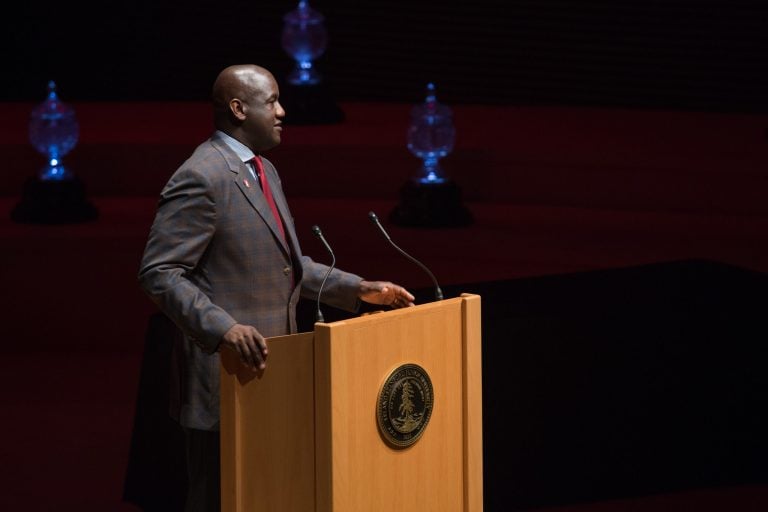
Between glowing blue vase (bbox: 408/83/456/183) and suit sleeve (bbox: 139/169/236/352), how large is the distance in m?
3.14

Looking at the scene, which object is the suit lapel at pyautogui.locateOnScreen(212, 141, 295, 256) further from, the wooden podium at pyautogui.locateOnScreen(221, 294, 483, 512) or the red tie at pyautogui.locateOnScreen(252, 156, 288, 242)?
the wooden podium at pyautogui.locateOnScreen(221, 294, 483, 512)

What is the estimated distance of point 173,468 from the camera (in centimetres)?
380

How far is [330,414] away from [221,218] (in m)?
0.43

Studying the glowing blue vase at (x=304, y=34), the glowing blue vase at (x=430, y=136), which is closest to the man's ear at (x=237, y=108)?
the glowing blue vase at (x=430, y=136)

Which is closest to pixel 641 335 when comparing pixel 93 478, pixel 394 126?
pixel 93 478

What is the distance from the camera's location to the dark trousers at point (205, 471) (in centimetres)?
278

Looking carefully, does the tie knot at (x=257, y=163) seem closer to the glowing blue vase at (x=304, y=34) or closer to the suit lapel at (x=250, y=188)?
the suit lapel at (x=250, y=188)

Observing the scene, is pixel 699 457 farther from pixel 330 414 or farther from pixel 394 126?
pixel 394 126

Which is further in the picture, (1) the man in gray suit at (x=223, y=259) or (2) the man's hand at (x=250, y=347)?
(1) the man in gray suit at (x=223, y=259)

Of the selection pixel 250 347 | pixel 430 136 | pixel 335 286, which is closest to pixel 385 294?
pixel 335 286

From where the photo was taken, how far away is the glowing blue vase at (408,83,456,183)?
19.0 feet

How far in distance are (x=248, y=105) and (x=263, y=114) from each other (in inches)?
1.2

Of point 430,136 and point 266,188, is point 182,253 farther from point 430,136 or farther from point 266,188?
point 430,136

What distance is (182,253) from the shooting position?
2646 mm
